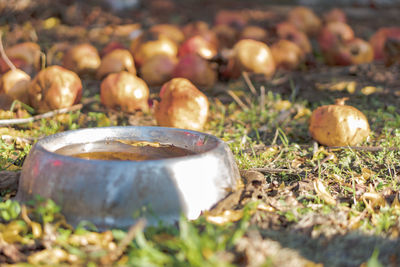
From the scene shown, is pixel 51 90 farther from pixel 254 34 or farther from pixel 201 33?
pixel 254 34

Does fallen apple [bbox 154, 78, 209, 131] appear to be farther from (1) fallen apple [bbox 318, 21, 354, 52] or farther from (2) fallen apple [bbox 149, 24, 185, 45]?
(1) fallen apple [bbox 318, 21, 354, 52]

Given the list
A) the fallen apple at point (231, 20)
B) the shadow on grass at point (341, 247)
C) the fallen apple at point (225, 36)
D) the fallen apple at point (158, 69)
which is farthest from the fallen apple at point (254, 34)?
the shadow on grass at point (341, 247)

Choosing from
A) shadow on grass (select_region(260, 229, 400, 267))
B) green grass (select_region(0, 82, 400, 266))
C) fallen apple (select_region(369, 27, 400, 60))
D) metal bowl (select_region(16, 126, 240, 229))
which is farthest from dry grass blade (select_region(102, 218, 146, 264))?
fallen apple (select_region(369, 27, 400, 60))

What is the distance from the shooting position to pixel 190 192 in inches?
82.0

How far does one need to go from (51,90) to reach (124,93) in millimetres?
568

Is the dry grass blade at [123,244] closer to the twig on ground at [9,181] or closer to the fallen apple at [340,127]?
the twig on ground at [9,181]

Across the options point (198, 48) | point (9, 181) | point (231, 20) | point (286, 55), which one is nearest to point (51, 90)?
point (9, 181)

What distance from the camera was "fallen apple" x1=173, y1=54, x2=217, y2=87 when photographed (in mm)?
4496

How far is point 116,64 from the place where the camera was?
4.60 meters

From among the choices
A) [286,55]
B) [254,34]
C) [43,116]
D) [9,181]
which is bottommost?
[43,116]

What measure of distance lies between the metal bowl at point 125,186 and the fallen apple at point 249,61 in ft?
9.26

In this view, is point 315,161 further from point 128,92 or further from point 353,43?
point 353,43

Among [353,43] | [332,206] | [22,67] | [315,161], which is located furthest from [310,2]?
[332,206]

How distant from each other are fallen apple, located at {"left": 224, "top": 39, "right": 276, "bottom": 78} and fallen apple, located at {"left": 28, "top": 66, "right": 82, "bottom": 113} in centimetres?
169
